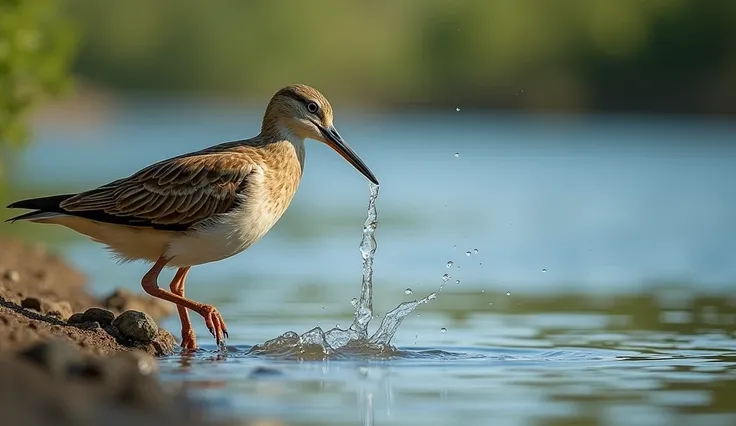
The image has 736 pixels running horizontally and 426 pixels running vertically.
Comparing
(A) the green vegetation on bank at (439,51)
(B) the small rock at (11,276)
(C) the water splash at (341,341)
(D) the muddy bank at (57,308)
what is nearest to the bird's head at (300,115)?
(C) the water splash at (341,341)

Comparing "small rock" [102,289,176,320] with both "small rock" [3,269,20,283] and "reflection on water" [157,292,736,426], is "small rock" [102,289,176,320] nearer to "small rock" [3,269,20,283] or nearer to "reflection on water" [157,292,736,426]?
"small rock" [3,269,20,283]

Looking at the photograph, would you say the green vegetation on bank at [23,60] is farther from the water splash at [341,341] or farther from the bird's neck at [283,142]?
the water splash at [341,341]

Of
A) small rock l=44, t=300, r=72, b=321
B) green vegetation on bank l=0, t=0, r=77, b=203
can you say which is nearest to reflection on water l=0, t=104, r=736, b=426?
small rock l=44, t=300, r=72, b=321

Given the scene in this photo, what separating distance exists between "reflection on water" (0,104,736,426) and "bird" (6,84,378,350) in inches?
32.3

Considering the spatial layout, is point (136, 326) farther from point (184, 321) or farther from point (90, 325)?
point (184, 321)

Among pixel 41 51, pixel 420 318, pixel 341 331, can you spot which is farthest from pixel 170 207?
pixel 41 51

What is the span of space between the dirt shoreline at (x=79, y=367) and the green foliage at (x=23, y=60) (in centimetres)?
366

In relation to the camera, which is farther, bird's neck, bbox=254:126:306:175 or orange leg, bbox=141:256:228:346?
bird's neck, bbox=254:126:306:175

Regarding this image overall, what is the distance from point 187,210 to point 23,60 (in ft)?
19.6

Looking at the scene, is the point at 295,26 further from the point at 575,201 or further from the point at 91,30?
the point at 575,201

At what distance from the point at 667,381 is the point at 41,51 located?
33.0ft

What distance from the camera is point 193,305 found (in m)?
11.7

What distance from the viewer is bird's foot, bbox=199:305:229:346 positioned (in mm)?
11602

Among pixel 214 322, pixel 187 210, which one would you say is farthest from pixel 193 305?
pixel 187 210
